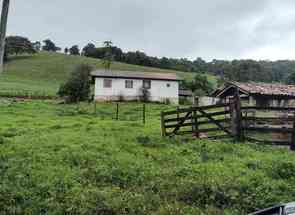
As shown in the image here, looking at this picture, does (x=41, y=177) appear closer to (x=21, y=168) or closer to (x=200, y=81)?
(x=21, y=168)

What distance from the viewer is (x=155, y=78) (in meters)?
35.4

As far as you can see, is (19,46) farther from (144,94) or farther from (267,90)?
(267,90)

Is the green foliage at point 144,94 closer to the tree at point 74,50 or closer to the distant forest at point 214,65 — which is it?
the distant forest at point 214,65

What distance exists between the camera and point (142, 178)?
5.76m

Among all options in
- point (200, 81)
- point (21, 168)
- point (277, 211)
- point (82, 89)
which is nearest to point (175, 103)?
point (82, 89)

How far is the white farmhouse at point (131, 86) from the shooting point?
112 feet

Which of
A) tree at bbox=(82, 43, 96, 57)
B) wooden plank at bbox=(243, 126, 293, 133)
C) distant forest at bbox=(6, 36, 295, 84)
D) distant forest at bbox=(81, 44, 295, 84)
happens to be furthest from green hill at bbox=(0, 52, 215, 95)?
wooden plank at bbox=(243, 126, 293, 133)

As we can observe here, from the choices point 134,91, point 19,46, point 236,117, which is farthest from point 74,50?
point 236,117

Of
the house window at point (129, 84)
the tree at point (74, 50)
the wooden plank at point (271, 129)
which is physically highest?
the tree at point (74, 50)

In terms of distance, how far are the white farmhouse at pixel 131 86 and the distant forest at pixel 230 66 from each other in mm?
31718

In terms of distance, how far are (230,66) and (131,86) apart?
53671mm

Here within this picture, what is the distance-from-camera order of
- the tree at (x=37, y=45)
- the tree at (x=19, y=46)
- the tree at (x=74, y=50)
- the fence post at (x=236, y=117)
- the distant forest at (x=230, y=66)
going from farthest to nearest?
1. the tree at (x=74, y=50)
2. the tree at (x=37, y=45)
3. the tree at (x=19, y=46)
4. the distant forest at (x=230, y=66)
5. the fence post at (x=236, y=117)

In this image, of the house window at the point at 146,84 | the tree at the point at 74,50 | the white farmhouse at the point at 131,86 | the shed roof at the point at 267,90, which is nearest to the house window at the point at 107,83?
the white farmhouse at the point at 131,86

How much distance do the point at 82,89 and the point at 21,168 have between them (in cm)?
3011
